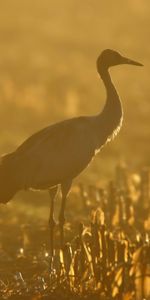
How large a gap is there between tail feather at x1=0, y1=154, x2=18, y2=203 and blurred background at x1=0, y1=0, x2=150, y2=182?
181 inches

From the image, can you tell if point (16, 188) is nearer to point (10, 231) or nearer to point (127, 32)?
point (10, 231)

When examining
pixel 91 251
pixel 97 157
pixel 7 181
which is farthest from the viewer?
pixel 97 157

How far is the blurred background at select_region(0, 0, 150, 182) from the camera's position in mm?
21203

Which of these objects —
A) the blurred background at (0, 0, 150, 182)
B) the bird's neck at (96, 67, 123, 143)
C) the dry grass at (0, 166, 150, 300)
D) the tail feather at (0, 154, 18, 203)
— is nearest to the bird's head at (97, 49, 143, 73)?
the bird's neck at (96, 67, 123, 143)

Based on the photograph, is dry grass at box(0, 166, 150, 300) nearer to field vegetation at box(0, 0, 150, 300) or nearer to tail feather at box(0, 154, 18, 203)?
field vegetation at box(0, 0, 150, 300)

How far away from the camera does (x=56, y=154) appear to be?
1416 cm

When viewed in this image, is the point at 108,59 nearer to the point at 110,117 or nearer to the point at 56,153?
the point at 110,117

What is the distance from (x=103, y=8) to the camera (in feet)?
118

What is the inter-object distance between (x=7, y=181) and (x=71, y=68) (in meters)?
13.9

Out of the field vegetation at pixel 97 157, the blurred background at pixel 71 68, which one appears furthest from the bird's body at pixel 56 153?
the blurred background at pixel 71 68

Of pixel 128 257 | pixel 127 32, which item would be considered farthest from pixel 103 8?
pixel 128 257

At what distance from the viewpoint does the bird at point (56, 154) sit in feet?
45.3

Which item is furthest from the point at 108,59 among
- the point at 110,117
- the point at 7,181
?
the point at 7,181

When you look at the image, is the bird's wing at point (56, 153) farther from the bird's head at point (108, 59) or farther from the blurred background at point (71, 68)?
the blurred background at point (71, 68)
